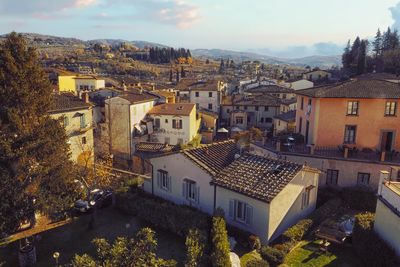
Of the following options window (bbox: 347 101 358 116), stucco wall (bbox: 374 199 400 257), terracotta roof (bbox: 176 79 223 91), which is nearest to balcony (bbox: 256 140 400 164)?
window (bbox: 347 101 358 116)

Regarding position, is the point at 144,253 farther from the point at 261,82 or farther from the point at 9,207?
the point at 261,82

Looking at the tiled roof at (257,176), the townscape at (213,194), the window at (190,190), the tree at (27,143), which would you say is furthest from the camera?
the window at (190,190)

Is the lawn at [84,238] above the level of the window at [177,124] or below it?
below

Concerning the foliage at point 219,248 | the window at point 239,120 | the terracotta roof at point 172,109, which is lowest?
the window at point 239,120

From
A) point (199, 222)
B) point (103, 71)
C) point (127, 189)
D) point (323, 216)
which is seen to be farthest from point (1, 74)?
point (103, 71)

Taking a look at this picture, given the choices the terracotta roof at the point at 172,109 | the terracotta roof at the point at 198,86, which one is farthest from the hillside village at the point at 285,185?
the terracotta roof at the point at 198,86

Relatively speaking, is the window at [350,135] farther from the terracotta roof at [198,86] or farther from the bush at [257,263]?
the terracotta roof at [198,86]

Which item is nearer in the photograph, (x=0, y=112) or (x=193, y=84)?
(x=0, y=112)
